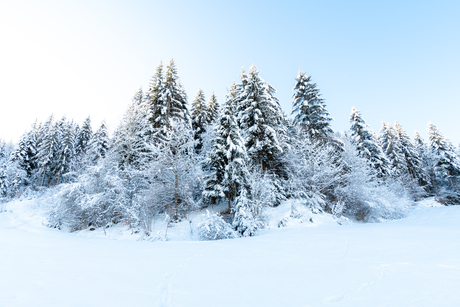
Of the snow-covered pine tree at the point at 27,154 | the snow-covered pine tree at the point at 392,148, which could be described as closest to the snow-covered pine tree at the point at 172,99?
the snow-covered pine tree at the point at 27,154

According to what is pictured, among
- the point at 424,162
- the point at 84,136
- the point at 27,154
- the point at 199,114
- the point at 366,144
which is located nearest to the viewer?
the point at 199,114

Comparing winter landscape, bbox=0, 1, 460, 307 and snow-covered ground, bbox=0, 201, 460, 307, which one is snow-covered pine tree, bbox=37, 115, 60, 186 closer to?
winter landscape, bbox=0, 1, 460, 307

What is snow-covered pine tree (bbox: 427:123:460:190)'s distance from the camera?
31.1m

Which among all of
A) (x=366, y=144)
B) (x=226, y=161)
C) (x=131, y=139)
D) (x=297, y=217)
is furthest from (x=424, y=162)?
(x=131, y=139)

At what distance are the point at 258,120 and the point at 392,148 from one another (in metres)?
29.5

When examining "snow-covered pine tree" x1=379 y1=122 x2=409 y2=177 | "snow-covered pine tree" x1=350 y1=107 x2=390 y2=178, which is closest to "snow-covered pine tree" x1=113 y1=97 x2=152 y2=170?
"snow-covered pine tree" x1=350 y1=107 x2=390 y2=178

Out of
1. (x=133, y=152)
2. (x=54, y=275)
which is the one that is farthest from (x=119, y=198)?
(x=54, y=275)

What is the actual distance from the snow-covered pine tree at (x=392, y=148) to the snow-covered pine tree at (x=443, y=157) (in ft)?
13.8

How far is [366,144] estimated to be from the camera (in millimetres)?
26625

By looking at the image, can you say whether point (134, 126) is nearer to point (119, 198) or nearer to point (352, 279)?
point (119, 198)

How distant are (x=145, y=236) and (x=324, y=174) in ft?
46.7

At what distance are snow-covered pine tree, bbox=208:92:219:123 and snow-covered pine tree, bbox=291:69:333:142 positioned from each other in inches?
423

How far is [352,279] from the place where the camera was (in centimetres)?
309

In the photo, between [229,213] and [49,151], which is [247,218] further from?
[49,151]
